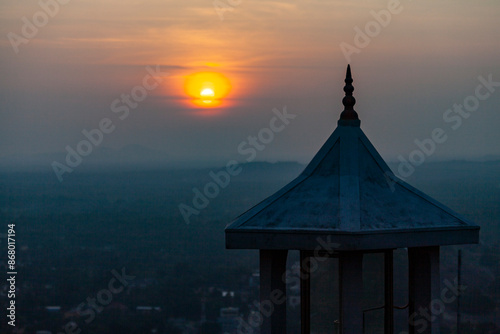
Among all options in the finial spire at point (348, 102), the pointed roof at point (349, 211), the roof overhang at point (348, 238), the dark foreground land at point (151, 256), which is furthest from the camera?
the dark foreground land at point (151, 256)

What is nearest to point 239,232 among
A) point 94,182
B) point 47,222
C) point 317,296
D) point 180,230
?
point 317,296

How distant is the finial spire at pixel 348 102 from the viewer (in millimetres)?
6984

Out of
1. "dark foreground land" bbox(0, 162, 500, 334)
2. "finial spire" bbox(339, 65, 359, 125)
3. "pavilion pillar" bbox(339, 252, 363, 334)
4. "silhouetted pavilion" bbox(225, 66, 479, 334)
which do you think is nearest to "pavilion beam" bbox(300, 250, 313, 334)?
"silhouetted pavilion" bbox(225, 66, 479, 334)

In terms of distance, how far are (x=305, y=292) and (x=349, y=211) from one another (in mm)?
1064

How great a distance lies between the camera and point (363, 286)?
22.0 feet

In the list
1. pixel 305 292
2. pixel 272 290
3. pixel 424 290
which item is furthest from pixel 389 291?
pixel 272 290

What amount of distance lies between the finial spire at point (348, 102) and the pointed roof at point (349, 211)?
0.05 metres

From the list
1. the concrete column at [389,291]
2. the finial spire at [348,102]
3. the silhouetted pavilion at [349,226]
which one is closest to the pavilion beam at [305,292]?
the silhouetted pavilion at [349,226]

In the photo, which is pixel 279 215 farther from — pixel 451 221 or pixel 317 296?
pixel 451 221

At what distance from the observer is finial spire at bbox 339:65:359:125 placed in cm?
698

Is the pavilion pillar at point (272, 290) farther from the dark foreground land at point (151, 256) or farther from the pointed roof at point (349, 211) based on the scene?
the dark foreground land at point (151, 256)

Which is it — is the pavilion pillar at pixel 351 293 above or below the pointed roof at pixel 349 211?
below

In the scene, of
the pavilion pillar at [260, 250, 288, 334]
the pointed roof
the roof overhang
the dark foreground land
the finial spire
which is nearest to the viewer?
the roof overhang

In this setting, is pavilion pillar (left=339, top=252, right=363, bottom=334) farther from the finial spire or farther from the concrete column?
the finial spire
